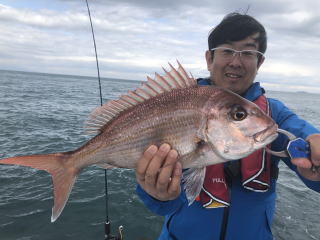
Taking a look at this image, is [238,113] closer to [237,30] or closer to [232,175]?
[232,175]

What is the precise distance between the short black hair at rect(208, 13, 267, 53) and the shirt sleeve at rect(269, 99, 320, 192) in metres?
0.78

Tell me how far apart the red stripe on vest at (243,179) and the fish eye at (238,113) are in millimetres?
771

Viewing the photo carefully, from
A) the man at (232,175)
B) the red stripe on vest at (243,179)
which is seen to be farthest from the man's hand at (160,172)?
the red stripe on vest at (243,179)

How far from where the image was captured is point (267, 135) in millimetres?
2381

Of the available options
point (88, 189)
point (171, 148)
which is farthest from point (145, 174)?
point (88, 189)

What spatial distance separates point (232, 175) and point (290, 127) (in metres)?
0.80

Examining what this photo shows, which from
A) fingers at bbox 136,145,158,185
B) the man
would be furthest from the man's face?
fingers at bbox 136,145,158,185

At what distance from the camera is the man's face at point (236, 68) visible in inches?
132

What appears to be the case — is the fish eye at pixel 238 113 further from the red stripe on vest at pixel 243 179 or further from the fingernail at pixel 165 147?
the red stripe on vest at pixel 243 179

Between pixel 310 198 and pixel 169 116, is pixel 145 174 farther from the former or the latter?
pixel 310 198

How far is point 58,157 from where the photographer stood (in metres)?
2.89

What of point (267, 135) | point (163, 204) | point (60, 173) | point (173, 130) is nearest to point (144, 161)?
point (173, 130)

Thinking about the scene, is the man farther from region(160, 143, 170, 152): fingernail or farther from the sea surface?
the sea surface

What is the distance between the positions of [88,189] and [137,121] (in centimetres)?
767
